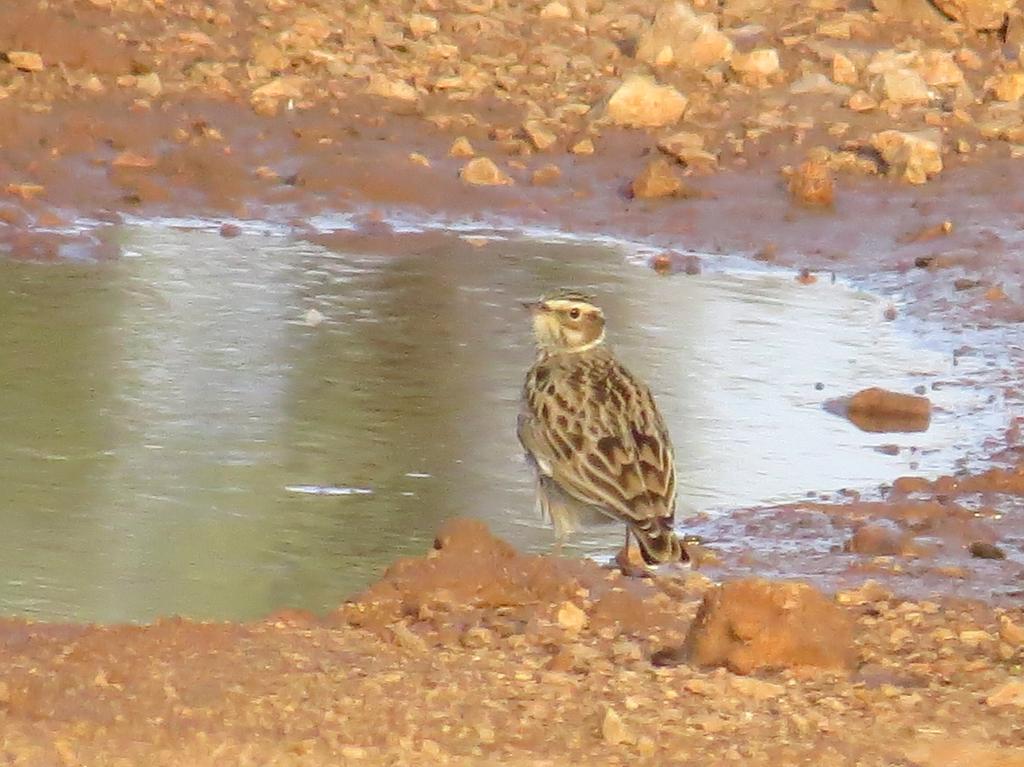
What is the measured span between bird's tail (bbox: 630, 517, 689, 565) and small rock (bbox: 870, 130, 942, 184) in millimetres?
7056

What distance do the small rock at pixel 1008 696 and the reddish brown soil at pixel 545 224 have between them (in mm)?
16

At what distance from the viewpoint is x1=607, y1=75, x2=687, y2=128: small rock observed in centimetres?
1512

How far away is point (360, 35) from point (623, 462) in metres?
8.62

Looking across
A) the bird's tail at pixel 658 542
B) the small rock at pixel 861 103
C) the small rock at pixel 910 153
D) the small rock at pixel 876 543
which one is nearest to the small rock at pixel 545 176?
the small rock at pixel 910 153

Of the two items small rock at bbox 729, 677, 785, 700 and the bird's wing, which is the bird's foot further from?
small rock at bbox 729, 677, 785, 700

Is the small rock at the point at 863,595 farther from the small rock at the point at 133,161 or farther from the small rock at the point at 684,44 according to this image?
the small rock at the point at 684,44

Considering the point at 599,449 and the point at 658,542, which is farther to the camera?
the point at 599,449

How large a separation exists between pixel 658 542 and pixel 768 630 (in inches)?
52.5

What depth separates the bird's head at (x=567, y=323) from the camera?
9250mm

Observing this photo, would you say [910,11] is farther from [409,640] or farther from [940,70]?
[409,640]

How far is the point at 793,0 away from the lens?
17.3 m

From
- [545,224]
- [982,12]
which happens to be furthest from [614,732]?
[982,12]

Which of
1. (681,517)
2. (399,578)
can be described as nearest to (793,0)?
(681,517)

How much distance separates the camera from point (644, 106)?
15.2m
